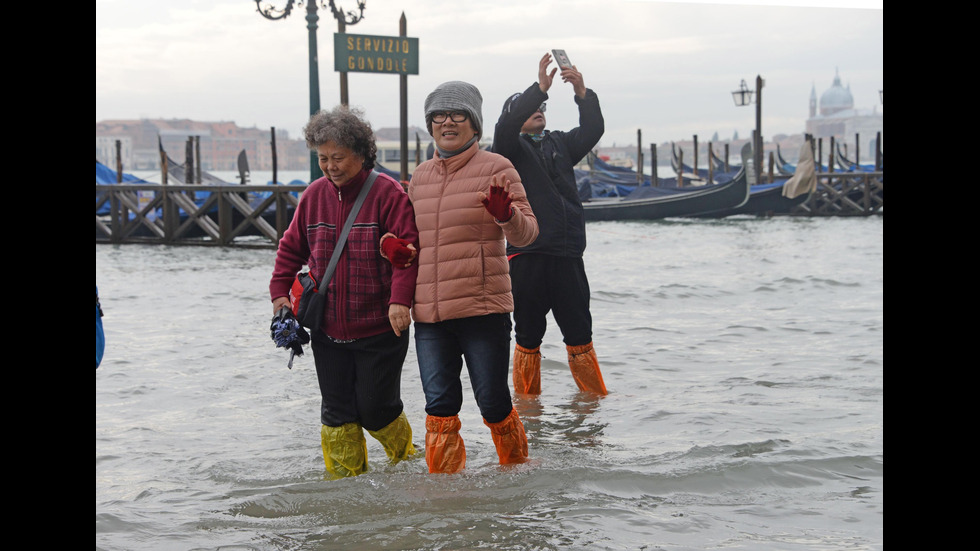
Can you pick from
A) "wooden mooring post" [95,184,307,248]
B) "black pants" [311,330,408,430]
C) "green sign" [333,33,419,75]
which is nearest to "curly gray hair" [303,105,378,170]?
"black pants" [311,330,408,430]

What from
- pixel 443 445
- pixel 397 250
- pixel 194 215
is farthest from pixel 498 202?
pixel 194 215

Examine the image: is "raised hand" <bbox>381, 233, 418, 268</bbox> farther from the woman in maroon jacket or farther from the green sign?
the green sign

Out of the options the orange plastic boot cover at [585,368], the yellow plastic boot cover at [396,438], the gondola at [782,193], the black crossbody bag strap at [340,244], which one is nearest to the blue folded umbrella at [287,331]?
the black crossbody bag strap at [340,244]

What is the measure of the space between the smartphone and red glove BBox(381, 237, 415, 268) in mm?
1586

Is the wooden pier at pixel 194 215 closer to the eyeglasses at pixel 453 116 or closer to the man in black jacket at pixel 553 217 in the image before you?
the man in black jacket at pixel 553 217

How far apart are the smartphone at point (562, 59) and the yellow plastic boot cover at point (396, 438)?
1.84m

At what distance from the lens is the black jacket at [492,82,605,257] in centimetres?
492

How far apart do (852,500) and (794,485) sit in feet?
0.87

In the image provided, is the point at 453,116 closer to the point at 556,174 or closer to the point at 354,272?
the point at 354,272

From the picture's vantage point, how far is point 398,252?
340 centimetres

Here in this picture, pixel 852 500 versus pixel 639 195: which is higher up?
pixel 639 195

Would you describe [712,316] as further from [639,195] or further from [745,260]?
[639,195]
